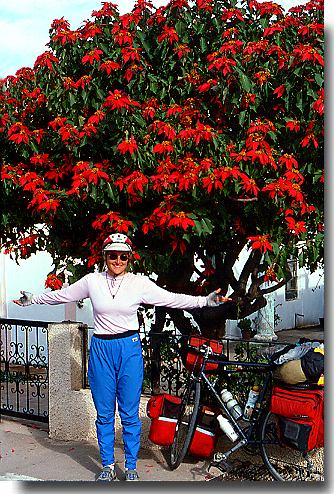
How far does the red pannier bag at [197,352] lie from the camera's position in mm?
5934

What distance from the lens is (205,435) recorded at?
5.89 m

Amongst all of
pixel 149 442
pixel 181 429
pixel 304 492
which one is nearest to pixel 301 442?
pixel 304 492

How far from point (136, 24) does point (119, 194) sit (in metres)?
1.37

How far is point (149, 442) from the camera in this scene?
6562mm

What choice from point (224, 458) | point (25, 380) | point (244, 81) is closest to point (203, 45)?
point (244, 81)

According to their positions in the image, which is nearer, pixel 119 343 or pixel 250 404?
pixel 119 343

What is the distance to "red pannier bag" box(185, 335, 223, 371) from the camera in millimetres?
5934

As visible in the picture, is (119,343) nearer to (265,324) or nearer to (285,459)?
(285,459)

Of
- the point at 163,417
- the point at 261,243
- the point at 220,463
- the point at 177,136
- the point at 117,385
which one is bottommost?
the point at 220,463

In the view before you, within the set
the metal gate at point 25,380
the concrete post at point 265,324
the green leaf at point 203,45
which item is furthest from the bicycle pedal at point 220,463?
the concrete post at point 265,324

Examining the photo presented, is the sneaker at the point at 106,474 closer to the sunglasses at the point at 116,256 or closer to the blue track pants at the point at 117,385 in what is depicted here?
the blue track pants at the point at 117,385

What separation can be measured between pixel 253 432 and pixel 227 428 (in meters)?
0.18

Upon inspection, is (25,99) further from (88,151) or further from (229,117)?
(229,117)

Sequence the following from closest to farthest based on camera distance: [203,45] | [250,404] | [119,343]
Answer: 1. [119,343]
2. [250,404]
3. [203,45]
